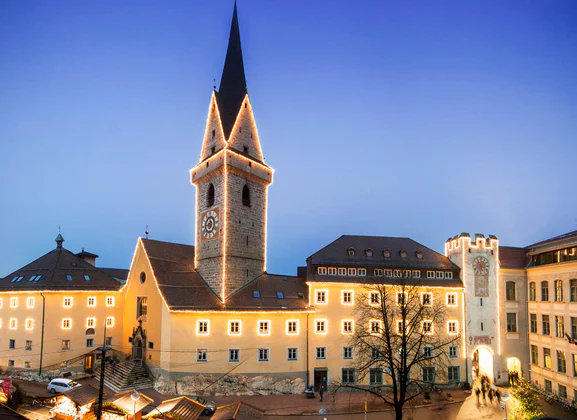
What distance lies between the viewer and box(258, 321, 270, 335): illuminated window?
3825 centimetres

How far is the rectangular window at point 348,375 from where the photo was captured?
38938 millimetres

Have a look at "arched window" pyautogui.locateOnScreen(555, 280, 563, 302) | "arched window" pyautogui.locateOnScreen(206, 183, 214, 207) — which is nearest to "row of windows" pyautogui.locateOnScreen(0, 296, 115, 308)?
"arched window" pyautogui.locateOnScreen(206, 183, 214, 207)

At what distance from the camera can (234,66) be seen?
47438 mm

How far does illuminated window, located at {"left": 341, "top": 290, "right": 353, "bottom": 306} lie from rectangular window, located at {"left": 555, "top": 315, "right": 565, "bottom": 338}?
19.1 meters

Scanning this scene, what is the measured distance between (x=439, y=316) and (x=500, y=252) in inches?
422

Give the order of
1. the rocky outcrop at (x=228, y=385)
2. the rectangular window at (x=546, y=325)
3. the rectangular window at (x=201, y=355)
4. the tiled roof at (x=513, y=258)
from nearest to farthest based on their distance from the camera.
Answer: the rocky outcrop at (x=228, y=385)
the rectangular window at (x=201, y=355)
the rectangular window at (x=546, y=325)
the tiled roof at (x=513, y=258)

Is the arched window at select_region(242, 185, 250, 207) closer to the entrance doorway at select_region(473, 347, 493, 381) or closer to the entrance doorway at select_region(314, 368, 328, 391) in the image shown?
the entrance doorway at select_region(314, 368, 328, 391)

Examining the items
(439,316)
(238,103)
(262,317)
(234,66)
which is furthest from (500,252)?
(234,66)

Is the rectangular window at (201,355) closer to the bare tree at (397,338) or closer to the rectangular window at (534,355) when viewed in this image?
the bare tree at (397,338)

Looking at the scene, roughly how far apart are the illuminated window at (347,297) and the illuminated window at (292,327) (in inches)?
206

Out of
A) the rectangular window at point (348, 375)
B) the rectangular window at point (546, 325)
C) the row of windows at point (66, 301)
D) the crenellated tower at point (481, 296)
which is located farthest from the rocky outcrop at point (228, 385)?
the rectangular window at point (546, 325)

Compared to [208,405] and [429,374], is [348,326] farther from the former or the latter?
[208,405]

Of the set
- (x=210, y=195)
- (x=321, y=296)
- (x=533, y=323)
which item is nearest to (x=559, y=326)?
(x=533, y=323)

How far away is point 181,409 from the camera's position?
23828 millimetres
